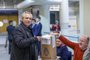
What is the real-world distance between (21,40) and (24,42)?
46mm

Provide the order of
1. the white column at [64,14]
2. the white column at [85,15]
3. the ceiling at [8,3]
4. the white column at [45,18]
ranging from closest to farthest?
1. the white column at [85,15]
2. the white column at [64,14]
3. the white column at [45,18]
4. the ceiling at [8,3]

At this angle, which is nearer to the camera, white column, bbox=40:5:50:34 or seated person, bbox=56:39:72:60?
seated person, bbox=56:39:72:60

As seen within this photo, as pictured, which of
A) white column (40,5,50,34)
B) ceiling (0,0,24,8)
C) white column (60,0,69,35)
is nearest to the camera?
white column (60,0,69,35)

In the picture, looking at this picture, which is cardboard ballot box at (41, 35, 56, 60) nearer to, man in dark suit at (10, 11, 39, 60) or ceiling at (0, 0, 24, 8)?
man in dark suit at (10, 11, 39, 60)

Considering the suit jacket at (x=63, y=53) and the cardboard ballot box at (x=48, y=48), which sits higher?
the cardboard ballot box at (x=48, y=48)

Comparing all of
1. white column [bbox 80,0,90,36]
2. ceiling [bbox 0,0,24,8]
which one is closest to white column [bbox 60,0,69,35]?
white column [bbox 80,0,90,36]

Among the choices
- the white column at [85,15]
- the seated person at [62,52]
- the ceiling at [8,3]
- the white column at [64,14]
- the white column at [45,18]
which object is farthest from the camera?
the ceiling at [8,3]

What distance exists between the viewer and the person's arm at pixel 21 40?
320 cm

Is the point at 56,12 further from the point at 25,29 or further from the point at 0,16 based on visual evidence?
the point at 25,29

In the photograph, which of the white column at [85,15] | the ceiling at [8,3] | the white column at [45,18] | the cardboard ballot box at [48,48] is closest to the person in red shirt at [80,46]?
the cardboard ballot box at [48,48]

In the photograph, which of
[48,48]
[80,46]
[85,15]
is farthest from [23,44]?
[85,15]

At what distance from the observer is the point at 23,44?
3.19 m

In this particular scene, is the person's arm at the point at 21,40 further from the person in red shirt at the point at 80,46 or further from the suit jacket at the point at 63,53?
the suit jacket at the point at 63,53

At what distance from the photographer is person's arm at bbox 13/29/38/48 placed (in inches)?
126
